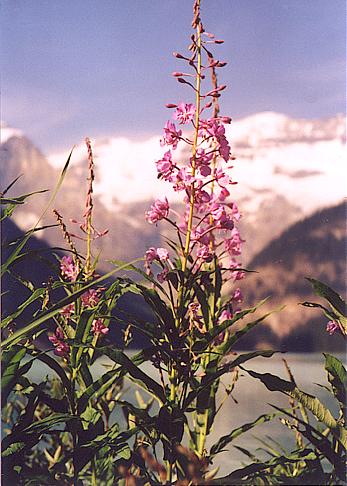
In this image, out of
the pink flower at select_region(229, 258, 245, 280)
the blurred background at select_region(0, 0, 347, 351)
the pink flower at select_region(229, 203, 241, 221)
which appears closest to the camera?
the pink flower at select_region(229, 203, 241, 221)

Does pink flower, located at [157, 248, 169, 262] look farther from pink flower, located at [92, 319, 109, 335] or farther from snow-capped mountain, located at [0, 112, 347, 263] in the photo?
snow-capped mountain, located at [0, 112, 347, 263]

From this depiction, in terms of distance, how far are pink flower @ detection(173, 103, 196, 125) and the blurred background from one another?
22.3 inches

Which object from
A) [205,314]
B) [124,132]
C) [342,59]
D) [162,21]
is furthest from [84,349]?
[342,59]

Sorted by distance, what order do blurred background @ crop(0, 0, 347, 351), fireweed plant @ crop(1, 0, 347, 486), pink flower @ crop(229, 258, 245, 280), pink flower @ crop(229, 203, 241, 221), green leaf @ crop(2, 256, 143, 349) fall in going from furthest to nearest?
blurred background @ crop(0, 0, 347, 351), pink flower @ crop(229, 258, 245, 280), pink flower @ crop(229, 203, 241, 221), fireweed plant @ crop(1, 0, 347, 486), green leaf @ crop(2, 256, 143, 349)

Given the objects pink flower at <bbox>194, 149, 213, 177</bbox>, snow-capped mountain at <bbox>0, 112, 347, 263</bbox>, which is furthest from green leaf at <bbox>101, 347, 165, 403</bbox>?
snow-capped mountain at <bbox>0, 112, 347, 263</bbox>

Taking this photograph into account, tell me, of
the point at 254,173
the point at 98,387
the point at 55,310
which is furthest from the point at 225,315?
the point at 254,173

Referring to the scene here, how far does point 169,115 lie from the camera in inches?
71.2

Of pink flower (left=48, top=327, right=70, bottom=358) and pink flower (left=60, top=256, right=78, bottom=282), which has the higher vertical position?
pink flower (left=60, top=256, right=78, bottom=282)

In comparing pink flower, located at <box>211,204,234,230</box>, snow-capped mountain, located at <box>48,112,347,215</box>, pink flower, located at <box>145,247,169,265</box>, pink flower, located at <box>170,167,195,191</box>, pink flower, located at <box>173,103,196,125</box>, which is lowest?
pink flower, located at <box>145,247,169,265</box>

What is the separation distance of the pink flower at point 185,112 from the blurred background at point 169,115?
0.57 meters

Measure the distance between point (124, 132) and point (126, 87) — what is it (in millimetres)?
113

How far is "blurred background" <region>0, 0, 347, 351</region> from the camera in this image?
1750 millimetres

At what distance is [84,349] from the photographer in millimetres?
1172

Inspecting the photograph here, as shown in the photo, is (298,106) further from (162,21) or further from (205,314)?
(205,314)
